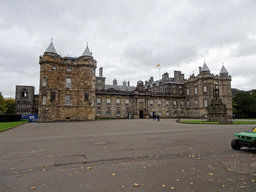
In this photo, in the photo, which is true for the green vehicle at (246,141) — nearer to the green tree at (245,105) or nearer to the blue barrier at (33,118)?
the blue barrier at (33,118)

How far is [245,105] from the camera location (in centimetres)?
5478

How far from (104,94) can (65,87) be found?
44.3 ft

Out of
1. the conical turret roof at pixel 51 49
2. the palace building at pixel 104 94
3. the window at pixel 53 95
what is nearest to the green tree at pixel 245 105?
the palace building at pixel 104 94

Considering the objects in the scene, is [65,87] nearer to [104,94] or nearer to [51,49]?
[51,49]

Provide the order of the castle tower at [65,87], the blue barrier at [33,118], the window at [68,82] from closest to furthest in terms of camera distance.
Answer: the blue barrier at [33,118], the castle tower at [65,87], the window at [68,82]

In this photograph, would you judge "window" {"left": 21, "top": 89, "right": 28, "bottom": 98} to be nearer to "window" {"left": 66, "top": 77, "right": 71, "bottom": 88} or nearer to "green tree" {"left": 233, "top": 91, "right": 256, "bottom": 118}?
"window" {"left": 66, "top": 77, "right": 71, "bottom": 88}

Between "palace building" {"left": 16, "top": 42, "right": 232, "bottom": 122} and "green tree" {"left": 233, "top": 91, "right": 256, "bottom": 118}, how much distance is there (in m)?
6.38

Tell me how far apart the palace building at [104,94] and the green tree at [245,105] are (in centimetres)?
638

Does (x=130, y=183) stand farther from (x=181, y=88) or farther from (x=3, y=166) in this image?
(x=181, y=88)

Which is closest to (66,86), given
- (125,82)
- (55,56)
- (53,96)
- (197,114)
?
(53,96)

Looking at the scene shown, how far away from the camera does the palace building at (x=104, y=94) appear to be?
35.7 metres

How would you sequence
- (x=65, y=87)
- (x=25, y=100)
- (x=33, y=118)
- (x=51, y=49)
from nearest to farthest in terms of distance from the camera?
(x=33, y=118)
(x=51, y=49)
(x=65, y=87)
(x=25, y=100)

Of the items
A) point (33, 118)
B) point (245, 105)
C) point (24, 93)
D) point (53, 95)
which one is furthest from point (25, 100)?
point (245, 105)

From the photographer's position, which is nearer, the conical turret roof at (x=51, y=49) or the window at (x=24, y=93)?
the conical turret roof at (x=51, y=49)
